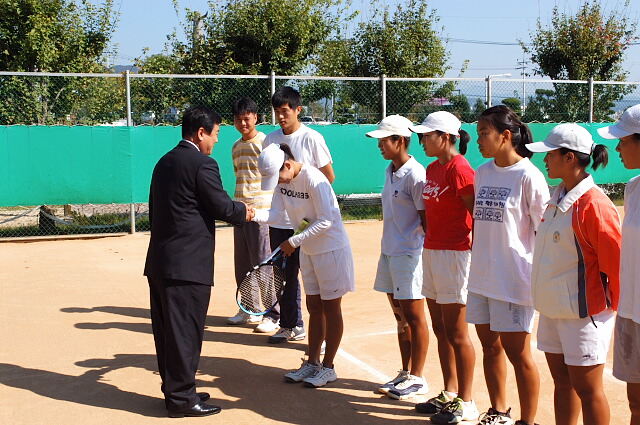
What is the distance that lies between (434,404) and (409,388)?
1.07ft

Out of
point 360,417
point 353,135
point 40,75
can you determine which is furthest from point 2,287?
point 353,135

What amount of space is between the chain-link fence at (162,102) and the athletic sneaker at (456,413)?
29.5 feet

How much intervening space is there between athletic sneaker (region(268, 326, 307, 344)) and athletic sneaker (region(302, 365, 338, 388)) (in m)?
1.15

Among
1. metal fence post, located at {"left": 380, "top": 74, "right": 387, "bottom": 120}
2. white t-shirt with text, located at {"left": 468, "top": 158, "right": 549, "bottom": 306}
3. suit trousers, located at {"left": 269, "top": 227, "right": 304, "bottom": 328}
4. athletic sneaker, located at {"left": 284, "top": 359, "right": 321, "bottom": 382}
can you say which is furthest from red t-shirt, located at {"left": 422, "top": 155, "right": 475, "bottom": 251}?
metal fence post, located at {"left": 380, "top": 74, "right": 387, "bottom": 120}

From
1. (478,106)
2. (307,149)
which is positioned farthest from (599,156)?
(478,106)

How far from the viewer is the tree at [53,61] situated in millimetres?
12266

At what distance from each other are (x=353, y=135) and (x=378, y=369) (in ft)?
27.3

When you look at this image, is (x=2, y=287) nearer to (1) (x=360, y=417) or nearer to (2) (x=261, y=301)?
(2) (x=261, y=301)

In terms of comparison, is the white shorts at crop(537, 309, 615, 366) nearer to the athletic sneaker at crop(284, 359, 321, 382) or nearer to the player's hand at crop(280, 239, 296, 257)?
the player's hand at crop(280, 239, 296, 257)

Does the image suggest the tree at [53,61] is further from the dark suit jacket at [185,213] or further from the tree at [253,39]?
the dark suit jacket at [185,213]

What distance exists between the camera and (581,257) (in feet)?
12.2

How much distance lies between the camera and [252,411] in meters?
5.07

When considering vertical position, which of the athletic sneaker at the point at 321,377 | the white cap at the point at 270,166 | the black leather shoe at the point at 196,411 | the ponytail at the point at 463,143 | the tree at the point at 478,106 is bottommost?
the black leather shoe at the point at 196,411

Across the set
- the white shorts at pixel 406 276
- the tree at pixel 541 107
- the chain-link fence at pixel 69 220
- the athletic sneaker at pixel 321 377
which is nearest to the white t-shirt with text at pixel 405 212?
the white shorts at pixel 406 276
